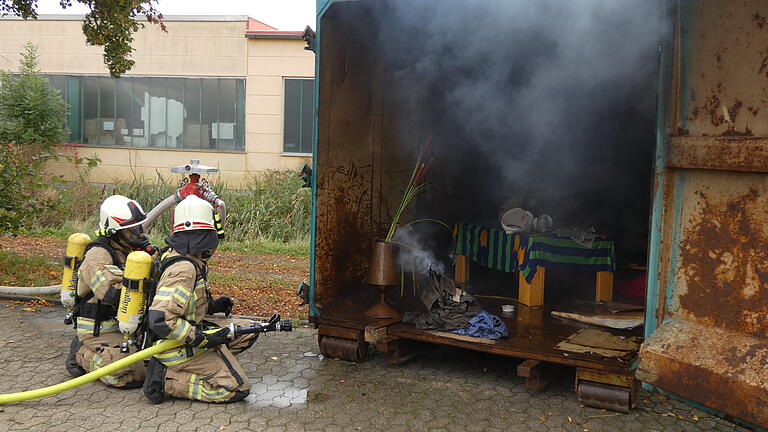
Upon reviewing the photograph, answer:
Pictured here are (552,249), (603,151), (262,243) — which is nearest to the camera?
(552,249)

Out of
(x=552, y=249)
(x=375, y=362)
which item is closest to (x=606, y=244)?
(x=552, y=249)

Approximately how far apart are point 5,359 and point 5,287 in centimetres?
243

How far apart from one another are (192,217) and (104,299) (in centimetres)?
96

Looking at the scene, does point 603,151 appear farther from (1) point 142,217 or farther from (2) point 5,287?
(2) point 5,287

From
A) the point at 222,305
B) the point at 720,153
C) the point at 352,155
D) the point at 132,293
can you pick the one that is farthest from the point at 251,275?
the point at 720,153

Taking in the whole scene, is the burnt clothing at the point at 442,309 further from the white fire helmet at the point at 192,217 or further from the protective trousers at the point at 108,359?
the protective trousers at the point at 108,359

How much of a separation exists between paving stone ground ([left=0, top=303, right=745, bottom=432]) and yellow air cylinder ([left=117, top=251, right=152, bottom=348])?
2.00ft

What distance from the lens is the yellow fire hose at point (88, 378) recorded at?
Result: 4254 mm

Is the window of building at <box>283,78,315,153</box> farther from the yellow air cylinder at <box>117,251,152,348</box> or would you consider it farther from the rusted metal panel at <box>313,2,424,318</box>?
the yellow air cylinder at <box>117,251,152,348</box>

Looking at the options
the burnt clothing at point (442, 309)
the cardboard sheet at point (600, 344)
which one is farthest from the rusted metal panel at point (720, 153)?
the burnt clothing at point (442, 309)

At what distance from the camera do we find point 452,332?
5168mm

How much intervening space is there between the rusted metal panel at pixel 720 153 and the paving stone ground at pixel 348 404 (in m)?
2.01

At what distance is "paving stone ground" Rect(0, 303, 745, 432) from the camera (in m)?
4.25

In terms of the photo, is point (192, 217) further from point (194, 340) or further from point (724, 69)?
point (724, 69)
